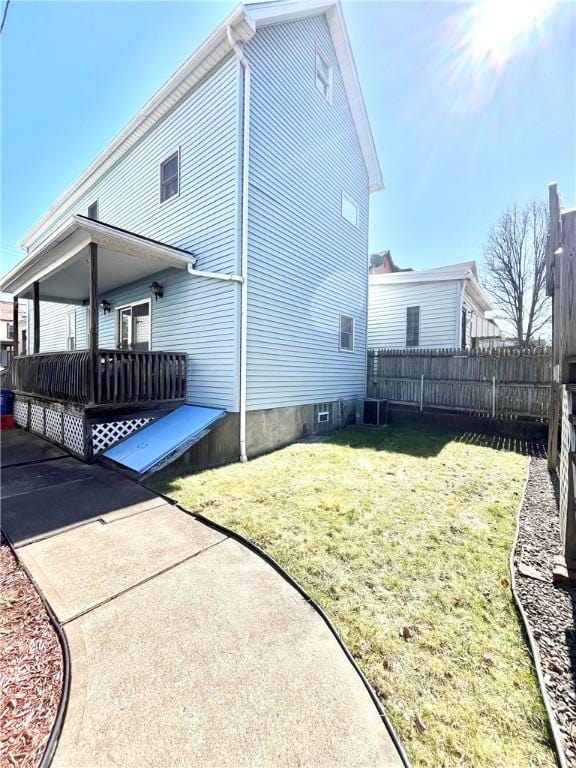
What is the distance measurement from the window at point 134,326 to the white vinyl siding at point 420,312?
919cm

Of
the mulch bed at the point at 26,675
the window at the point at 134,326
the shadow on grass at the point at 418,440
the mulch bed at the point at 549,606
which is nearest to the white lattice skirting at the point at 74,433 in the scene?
the window at the point at 134,326

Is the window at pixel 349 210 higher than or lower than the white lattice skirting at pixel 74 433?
higher

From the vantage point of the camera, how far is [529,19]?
6.56m

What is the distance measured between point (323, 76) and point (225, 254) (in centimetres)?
659

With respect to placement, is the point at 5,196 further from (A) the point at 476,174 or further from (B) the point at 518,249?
(B) the point at 518,249

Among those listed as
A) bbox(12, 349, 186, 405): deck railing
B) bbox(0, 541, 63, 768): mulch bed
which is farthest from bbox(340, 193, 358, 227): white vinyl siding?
bbox(0, 541, 63, 768): mulch bed

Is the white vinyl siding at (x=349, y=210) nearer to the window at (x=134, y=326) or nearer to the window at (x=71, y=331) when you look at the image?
the window at (x=134, y=326)

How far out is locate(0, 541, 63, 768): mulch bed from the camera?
1546 millimetres

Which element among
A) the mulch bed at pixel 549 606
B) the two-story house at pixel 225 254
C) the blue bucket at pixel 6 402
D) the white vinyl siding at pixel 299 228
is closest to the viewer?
the mulch bed at pixel 549 606

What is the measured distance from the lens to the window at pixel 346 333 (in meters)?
10.2

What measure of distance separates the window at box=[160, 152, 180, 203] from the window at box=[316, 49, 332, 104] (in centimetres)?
438

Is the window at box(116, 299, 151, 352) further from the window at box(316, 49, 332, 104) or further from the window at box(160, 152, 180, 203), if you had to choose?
the window at box(316, 49, 332, 104)

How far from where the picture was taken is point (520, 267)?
15.6 meters

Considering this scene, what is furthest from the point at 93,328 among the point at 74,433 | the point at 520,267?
the point at 520,267
